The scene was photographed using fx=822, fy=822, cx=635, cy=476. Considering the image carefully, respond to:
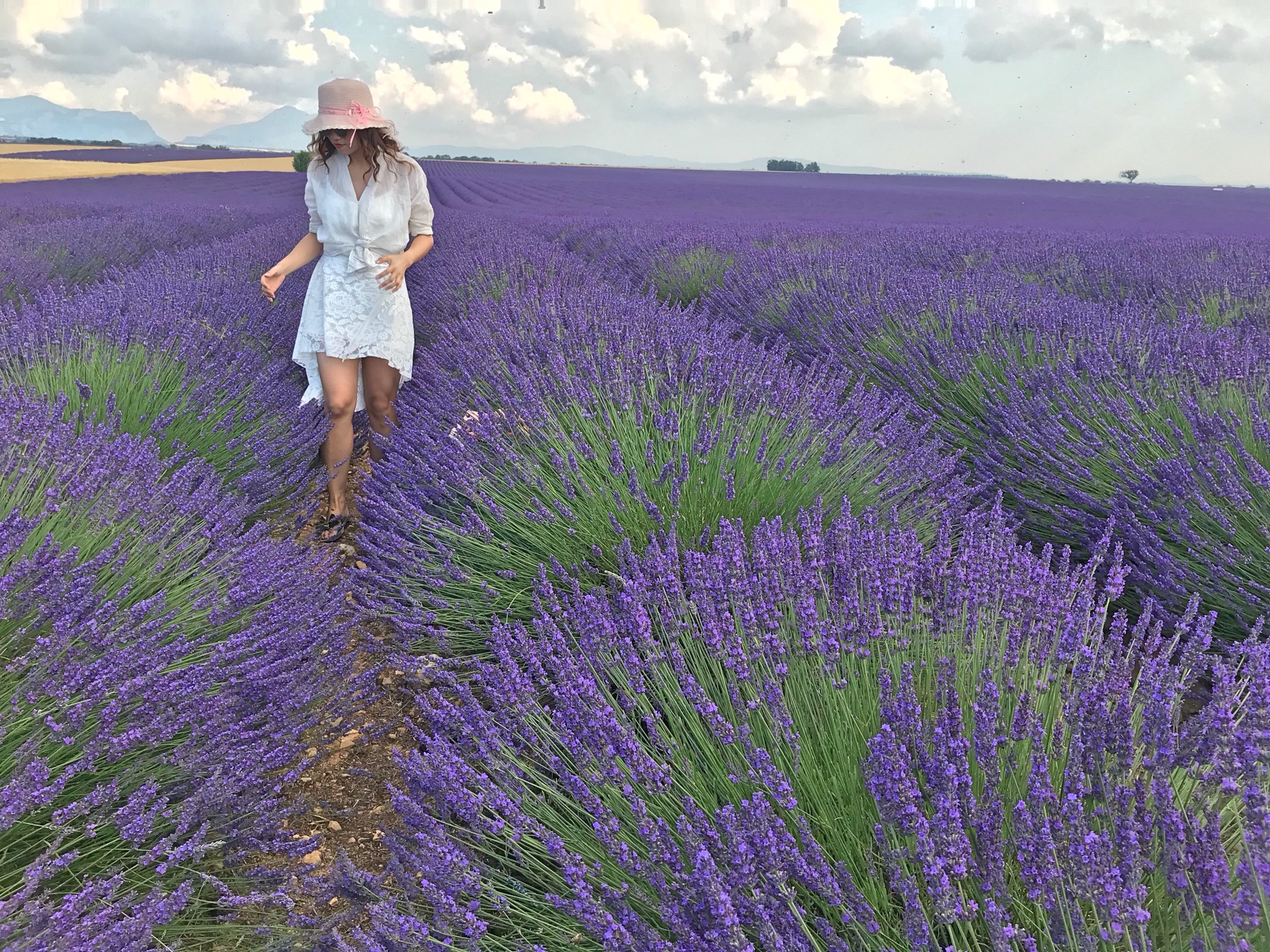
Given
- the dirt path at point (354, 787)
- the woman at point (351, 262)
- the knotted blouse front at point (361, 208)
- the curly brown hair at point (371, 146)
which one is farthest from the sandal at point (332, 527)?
the curly brown hair at point (371, 146)

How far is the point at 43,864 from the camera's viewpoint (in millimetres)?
1037

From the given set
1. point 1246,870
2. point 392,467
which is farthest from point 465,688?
point 392,467

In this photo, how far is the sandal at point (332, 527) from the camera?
2.84 m

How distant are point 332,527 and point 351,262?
36.5 inches

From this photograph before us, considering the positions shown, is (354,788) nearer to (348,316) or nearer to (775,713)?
(775,713)

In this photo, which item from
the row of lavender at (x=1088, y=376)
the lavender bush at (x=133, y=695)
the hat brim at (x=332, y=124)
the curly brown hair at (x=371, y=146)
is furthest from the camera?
the curly brown hair at (x=371, y=146)

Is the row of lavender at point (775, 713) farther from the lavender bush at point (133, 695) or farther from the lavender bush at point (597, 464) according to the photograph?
the lavender bush at point (133, 695)

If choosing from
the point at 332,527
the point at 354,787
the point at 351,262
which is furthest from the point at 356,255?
the point at 354,787

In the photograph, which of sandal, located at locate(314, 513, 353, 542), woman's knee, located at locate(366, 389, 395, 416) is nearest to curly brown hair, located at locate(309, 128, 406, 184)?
woman's knee, located at locate(366, 389, 395, 416)

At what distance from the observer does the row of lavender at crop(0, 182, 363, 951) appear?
1.09 metres

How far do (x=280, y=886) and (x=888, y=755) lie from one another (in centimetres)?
90

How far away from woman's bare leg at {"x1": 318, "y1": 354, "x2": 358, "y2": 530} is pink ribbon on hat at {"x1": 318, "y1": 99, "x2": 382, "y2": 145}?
2.49 ft

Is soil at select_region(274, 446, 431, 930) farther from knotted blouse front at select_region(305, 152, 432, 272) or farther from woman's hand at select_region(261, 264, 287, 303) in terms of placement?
knotted blouse front at select_region(305, 152, 432, 272)

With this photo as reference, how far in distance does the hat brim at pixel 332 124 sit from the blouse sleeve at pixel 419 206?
0.28 metres
